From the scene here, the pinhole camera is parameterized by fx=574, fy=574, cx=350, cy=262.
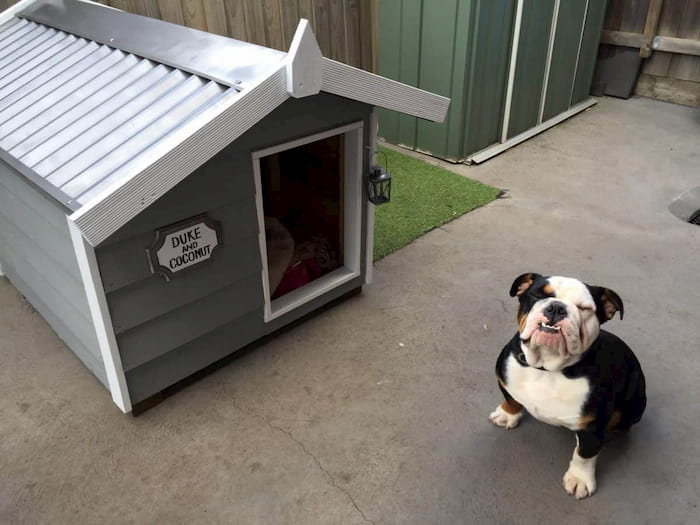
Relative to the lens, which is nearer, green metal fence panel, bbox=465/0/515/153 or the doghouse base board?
the doghouse base board

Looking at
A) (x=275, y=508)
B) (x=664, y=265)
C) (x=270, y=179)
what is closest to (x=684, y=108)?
(x=664, y=265)

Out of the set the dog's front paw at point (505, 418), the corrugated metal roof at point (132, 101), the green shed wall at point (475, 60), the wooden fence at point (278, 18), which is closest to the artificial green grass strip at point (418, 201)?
the green shed wall at point (475, 60)

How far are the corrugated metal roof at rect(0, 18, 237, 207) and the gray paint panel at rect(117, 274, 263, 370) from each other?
0.69 m

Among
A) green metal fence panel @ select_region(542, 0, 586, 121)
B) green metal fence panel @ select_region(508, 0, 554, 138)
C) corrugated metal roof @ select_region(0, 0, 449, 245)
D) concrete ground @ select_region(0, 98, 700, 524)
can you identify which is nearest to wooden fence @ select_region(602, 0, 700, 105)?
green metal fence panel @ select_region(542, 0, 586, 121)

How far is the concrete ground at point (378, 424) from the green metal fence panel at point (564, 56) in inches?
100

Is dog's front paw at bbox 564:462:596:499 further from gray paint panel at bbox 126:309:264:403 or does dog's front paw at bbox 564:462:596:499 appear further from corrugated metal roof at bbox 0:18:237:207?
corrugated metal roof at bbox 0:18:237:207

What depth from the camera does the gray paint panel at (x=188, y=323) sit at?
2324 millimetres

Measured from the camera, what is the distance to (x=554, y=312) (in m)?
1.80

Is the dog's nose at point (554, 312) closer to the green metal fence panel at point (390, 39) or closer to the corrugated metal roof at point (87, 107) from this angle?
the corrugated metal roof at point (87, 107)

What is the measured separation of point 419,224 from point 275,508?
7.86 feet

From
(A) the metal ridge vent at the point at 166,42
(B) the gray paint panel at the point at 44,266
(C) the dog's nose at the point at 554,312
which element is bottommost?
(B) the gray paint panel at the point at 44,266

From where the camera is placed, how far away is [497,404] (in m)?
2.56

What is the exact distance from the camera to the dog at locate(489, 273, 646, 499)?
71.6 inches

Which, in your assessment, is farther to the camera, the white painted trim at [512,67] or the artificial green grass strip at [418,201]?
the white painted trim at [512,67]
